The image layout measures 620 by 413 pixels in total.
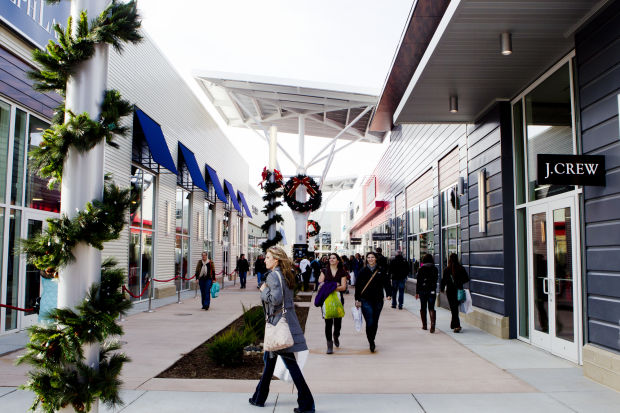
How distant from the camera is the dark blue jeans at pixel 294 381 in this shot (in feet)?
17.5

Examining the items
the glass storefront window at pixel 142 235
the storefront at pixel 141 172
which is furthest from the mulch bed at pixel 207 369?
the glass storefront window at pixel 142 235

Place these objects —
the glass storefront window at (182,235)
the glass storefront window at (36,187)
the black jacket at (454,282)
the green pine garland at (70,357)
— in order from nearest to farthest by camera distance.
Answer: the green pine garland at (70,357) → the glass storefront window at (36,187) → the black jacket at (454,282) → the glass storefront window at (182,235)

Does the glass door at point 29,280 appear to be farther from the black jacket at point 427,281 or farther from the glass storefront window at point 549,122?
the glass storefront window at point 549,122

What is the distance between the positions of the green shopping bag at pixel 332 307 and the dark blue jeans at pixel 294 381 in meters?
3.32

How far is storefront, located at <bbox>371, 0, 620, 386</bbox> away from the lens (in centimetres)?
657

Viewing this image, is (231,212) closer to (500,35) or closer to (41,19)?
(41,19)

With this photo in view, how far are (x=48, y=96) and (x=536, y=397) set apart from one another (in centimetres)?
1073

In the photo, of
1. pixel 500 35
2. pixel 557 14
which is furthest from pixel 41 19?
pixel 557 14

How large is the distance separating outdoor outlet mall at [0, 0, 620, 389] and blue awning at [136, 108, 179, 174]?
0.23 feet

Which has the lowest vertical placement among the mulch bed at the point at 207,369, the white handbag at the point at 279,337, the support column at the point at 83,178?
the mulch bed at the point at 207,369

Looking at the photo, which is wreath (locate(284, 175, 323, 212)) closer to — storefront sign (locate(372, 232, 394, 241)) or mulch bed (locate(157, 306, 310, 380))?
storefront sign (locate(372, 232, 394, 241))

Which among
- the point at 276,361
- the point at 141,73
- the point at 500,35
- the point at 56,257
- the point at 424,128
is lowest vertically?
the point at 276,361

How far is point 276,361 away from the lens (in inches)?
223

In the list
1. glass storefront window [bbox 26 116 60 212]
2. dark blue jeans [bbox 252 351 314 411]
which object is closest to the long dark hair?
dark blue jeans [bbox 252 351 314 411]
